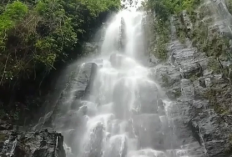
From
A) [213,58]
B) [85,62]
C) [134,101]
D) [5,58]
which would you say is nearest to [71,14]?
[85,62]

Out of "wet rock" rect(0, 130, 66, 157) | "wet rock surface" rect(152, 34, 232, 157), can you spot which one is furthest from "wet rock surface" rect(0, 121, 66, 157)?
"wet rock surface" rect(152, 34, 232, 157)

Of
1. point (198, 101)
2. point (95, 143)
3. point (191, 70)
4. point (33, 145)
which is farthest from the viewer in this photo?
point (191, 70)

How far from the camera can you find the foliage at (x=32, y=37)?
1102 cm

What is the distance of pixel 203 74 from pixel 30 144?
6740mm

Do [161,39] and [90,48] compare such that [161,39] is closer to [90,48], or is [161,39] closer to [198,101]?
[90,48]

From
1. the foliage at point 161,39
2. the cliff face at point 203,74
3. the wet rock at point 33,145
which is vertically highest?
the foliage at point 161,39

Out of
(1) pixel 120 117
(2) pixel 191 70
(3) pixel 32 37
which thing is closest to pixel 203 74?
(2) pixel 191 70

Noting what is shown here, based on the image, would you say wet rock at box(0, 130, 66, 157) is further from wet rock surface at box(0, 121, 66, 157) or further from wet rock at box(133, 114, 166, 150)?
wet rock at box(133, 114, 166, 150)

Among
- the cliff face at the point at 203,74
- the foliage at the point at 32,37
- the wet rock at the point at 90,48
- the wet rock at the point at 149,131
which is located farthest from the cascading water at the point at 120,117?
the foliage at the point at 32,37

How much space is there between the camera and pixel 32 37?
38.5ft

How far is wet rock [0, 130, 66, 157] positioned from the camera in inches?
320

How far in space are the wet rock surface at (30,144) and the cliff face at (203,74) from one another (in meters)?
4.01

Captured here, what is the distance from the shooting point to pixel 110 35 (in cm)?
1733

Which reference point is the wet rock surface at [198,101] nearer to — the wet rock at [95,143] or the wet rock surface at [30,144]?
the wet rock at [95,143]
